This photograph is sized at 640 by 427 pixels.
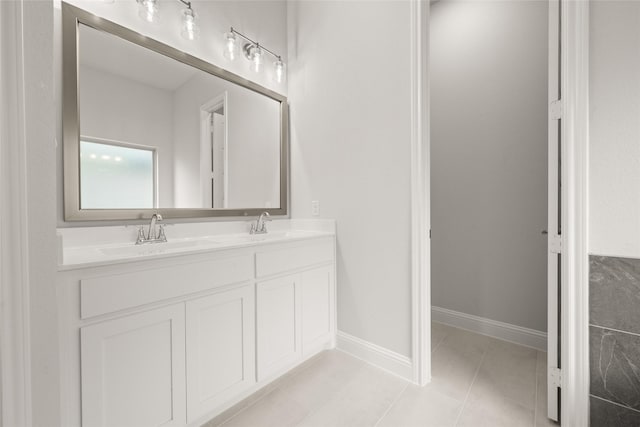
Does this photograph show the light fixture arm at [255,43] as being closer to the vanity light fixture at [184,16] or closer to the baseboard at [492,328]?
the vanity light fixture at [184,16]

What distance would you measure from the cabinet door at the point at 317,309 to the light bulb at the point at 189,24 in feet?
5.38

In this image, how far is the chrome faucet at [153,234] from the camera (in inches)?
60.2

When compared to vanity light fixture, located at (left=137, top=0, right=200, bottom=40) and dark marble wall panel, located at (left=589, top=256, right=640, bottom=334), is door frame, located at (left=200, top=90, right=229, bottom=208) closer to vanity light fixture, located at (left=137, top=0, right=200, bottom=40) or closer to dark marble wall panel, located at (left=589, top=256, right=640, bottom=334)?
vanity light fixture, located at (left=137, top=0, right=200, bottom=40)

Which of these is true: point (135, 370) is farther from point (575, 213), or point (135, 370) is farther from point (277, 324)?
point (575, 213)

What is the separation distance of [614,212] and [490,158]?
1266mm

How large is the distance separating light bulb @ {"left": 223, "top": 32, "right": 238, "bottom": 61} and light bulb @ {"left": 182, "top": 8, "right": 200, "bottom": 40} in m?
0.23

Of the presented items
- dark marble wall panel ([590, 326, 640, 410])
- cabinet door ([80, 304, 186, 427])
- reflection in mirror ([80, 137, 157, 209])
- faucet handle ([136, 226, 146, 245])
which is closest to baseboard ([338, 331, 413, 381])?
dark marble wall panel ([590, 326, 640, 410])

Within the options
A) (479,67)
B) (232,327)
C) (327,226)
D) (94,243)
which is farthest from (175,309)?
(479,67)

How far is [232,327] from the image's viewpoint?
4.74ft

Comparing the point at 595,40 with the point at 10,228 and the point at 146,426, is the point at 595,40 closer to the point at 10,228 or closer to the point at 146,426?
the point at 10,228

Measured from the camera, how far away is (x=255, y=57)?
2104 mm

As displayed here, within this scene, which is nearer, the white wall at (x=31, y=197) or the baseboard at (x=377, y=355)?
the white wall at (x=31, y=197)

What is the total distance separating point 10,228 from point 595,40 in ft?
6.85

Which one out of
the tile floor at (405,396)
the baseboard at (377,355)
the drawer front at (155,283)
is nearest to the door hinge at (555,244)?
the tile floor at (405,396)
